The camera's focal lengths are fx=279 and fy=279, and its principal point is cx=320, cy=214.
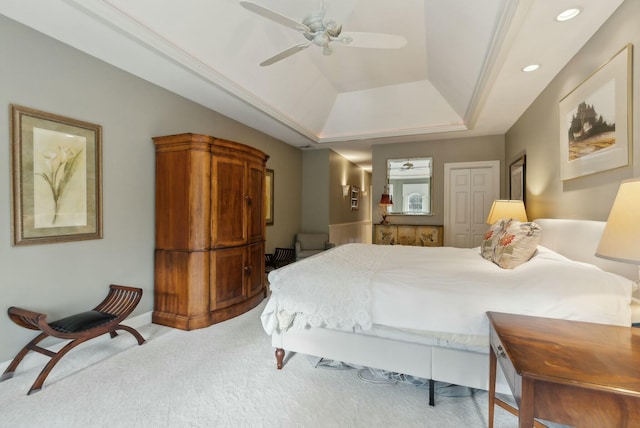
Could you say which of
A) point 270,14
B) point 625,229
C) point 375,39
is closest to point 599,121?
point 625,229

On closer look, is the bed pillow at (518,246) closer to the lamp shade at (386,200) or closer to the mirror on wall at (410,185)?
the lamp shade at (386,200)

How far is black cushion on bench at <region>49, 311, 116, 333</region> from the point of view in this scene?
2074mm

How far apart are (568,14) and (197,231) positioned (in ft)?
11.4

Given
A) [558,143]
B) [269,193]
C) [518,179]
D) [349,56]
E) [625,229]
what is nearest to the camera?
[625,229]

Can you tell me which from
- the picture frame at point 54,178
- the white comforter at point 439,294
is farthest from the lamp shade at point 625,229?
the picture frame at point 54,178

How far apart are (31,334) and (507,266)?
370cm

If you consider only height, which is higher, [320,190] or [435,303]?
[320,190]

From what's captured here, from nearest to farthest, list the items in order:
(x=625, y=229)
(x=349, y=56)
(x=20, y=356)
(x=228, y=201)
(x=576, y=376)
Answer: (x=576, y=376) → (x=625, y=229) → (x=20, y=356) → (x=228, y=201) → (x=349, y=56)

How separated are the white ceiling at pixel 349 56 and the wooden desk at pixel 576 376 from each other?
1965 mm

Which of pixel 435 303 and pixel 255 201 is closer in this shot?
pixel 435 303

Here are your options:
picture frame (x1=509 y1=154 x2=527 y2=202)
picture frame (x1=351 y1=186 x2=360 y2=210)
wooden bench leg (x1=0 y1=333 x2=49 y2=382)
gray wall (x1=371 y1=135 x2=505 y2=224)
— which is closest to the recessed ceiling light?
picture frame (x1=509 y1=154 x2=527 y2=202)

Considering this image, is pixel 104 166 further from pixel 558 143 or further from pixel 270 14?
pixel 558 143

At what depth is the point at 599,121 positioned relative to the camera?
196 centimetres

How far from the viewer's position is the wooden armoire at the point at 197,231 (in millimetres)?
2926
